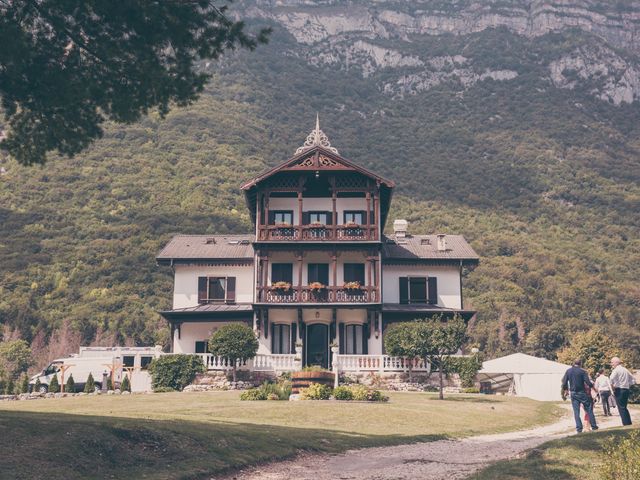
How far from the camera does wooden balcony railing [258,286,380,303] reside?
44.6 meters

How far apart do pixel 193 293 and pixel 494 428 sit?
88.1ft

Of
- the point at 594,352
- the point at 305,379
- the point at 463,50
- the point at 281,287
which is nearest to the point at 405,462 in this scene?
the point at 305,379

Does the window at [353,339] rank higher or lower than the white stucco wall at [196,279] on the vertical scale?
lower

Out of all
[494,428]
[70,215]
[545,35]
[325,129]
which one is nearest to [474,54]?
[545,35]

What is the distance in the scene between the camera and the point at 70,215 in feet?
333

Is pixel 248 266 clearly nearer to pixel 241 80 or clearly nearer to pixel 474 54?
pixel 241 80

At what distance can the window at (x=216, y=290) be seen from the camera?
47844mm

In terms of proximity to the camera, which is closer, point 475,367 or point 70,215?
point 475,367

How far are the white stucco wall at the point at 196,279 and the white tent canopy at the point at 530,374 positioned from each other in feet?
48.4

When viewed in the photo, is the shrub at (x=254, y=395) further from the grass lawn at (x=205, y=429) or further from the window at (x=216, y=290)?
the window at (x=216, y=290)

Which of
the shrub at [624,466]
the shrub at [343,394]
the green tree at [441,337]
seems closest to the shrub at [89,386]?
the shrub at [343,394]

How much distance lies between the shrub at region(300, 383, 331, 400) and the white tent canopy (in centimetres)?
1238

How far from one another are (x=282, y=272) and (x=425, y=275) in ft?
28.0

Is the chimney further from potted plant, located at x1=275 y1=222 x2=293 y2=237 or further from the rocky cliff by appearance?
the rocky cliff
